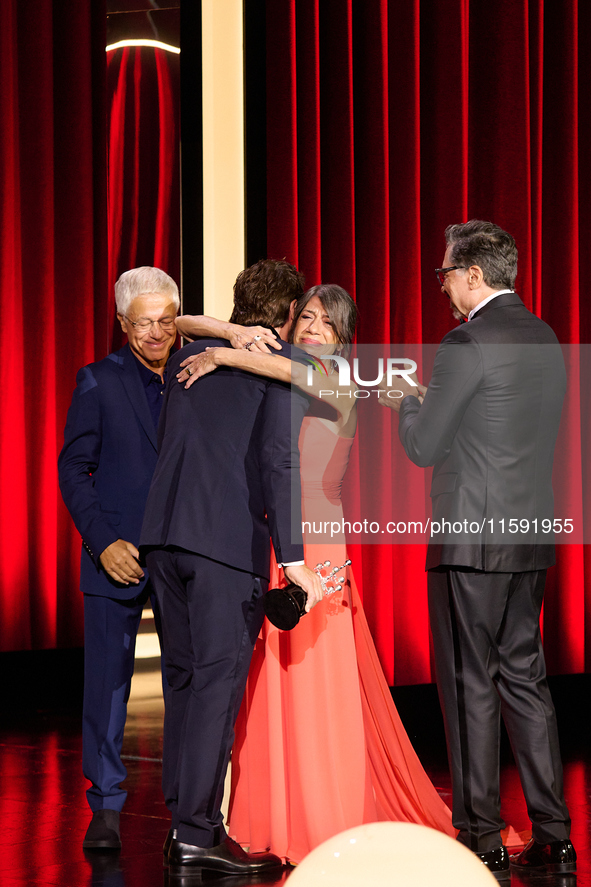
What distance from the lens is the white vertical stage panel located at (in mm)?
3715

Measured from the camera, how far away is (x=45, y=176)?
160 inches

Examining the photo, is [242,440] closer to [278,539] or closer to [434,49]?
[278,539]

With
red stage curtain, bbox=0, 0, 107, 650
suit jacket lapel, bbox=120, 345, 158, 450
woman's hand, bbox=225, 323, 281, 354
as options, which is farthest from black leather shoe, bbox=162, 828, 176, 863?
red stage curtain, bbox=0, 0, 107, 650

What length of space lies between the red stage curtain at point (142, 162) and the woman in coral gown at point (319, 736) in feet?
7.74

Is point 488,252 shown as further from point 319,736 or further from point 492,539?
point 319,736

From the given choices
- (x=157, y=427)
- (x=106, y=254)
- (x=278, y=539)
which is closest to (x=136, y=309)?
(x=157, y=427)

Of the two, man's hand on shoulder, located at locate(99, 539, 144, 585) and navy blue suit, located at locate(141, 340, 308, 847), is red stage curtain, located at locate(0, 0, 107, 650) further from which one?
navy blue suit, located at locate(141, 340, 308, 847)

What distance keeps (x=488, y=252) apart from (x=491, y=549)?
0.69 meters

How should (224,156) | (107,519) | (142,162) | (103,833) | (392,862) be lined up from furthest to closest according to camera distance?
(142,162) < (224,156) < (107,519) < (103,833) < (392,862)

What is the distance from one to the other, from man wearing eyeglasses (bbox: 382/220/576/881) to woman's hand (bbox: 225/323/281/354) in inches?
15.1

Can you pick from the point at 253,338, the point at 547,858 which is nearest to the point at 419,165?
the point at 253,338

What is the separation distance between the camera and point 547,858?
2088 millimetres

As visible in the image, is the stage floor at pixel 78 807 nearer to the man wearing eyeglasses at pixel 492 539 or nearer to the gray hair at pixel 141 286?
the man wearing eyeglasses at pixel 492 539

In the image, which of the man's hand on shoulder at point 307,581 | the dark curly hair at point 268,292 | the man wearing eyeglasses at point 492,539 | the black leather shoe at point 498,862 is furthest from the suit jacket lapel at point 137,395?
the black leather shoe at point 498,862
